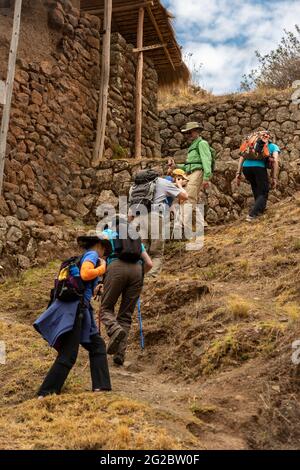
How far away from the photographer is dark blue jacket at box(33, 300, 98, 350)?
186 inches

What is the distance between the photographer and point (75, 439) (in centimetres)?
380

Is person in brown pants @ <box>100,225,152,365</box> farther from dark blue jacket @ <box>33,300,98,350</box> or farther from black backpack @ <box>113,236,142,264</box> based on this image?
dark blue jacket @ <box>33,300,98,350</box>

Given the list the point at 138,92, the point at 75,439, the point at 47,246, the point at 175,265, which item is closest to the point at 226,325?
the point at 75,439

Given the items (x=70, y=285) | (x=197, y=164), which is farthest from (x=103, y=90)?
(x=70, y=285)

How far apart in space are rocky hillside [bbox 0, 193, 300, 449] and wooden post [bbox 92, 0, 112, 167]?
4465 millimetres

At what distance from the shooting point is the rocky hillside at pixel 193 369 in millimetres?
3949

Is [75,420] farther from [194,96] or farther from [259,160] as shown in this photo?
[194,96]

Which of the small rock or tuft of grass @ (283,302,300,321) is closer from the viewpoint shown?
tuft of grass @ (283,302,300,321)

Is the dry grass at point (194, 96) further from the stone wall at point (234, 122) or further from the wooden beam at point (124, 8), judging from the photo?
the wooden beam at point (124, 8)

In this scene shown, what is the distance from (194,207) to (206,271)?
6.85 ft

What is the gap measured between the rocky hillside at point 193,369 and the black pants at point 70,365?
0.12 metres

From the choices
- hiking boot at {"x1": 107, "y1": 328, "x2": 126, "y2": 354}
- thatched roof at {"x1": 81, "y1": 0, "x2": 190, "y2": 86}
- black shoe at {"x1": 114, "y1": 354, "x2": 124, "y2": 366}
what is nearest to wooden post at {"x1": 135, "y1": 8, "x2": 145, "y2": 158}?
thatched roof at {"x1": 81, "y1": 0, "x2": 190, "y2": 86}

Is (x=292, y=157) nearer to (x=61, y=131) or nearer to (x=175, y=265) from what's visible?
(x=61, y=131)

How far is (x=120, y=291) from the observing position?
5.52 meters
